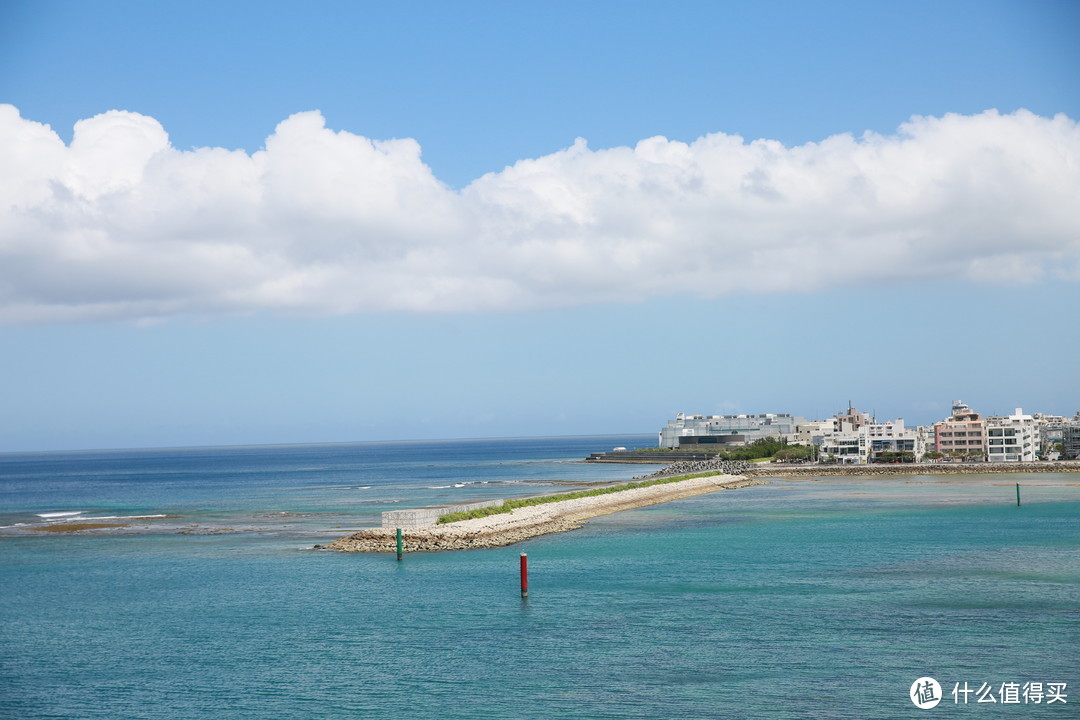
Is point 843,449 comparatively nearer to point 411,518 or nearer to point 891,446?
point 891,446

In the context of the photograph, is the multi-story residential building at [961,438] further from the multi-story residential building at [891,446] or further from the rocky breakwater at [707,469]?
the rocky breakwater at [707,469]

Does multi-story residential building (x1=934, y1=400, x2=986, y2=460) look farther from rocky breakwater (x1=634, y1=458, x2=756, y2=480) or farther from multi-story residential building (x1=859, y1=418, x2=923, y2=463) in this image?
rocky breakwater (x1=634, y1=458, x2=756, y2=480)

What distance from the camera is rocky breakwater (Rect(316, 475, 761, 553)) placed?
159 feet

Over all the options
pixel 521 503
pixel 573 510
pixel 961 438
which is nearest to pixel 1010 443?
pixel 961 438

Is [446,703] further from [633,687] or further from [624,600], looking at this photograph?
[624,600]

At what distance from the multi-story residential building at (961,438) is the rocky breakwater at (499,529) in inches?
3612

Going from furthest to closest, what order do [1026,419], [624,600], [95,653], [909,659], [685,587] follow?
[1026,419] < [685,587] < [624,600] < [95,653] < [909,659]

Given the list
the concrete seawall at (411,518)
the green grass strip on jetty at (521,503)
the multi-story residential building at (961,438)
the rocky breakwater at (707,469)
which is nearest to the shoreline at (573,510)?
the rocky breakwater at (707,469)

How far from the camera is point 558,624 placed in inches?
1174

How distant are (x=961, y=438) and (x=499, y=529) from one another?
12387 cm

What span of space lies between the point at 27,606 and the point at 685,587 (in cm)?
2380

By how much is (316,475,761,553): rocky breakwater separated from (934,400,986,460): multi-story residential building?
91.8 metres

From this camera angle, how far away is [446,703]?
22.1 m

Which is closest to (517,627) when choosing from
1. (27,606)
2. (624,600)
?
(624,600)
